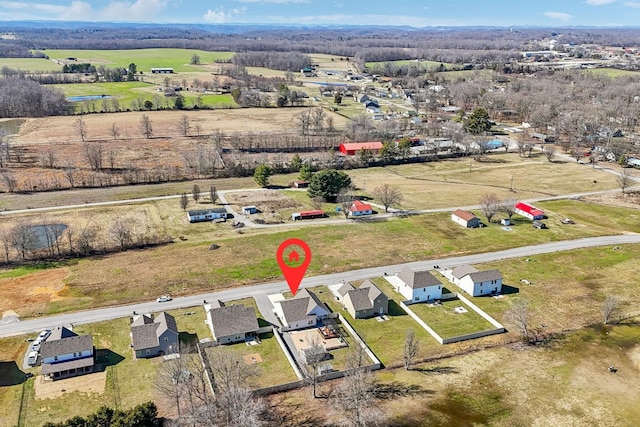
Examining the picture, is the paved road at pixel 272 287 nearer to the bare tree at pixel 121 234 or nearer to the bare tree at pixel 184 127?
the bare tree at pixel 121 234

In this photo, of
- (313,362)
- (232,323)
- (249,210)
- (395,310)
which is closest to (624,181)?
(395,310)

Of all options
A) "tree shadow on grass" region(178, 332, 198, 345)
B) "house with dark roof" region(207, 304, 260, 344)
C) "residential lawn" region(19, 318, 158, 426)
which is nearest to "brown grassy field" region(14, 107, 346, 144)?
"residential lawn" region(19, 318, 158, 426)

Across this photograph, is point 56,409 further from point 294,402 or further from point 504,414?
point 504,414

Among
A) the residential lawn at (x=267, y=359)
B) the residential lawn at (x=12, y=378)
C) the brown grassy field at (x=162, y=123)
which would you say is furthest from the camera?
the brown grassy field at (x=162, y=123)

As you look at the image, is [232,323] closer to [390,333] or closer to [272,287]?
[272,287]

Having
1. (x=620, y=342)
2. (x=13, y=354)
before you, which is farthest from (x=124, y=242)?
(x=620, y=342)

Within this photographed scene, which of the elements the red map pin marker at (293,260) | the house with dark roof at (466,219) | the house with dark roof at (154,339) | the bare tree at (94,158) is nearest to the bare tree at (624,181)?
the house with dark roof at (466,219)
